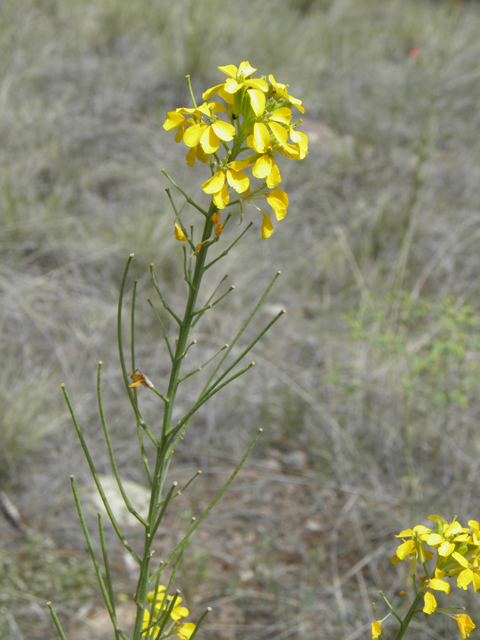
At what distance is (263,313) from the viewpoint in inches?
132

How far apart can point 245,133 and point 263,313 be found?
2636 millimetres

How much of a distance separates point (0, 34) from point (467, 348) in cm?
466

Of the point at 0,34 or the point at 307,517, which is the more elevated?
the point at 0,34

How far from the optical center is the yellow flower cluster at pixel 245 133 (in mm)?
699

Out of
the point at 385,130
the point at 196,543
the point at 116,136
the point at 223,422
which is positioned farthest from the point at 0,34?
the point at 196,543

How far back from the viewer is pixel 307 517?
2395mm

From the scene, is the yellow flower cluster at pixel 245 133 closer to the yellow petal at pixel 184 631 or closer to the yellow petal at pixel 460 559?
the yellow petal at pixel 460 559

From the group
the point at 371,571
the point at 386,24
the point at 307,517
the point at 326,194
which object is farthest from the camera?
the point at 386,24

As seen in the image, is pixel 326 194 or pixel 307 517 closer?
pixel 307 517

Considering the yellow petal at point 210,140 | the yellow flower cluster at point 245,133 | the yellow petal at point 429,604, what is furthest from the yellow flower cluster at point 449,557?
the yellow petal at point 210,140

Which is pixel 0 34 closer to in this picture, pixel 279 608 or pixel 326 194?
pixel 326 194

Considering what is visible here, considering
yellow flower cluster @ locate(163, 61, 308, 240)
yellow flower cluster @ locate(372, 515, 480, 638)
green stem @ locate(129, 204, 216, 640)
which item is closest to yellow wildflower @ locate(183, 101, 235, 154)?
yellow flower cluster @ locate(163, 61, 308, 240)

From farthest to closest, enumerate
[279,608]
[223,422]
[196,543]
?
[223,422], [196,543], [279,608]

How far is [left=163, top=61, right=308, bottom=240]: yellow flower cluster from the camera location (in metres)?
0.70
